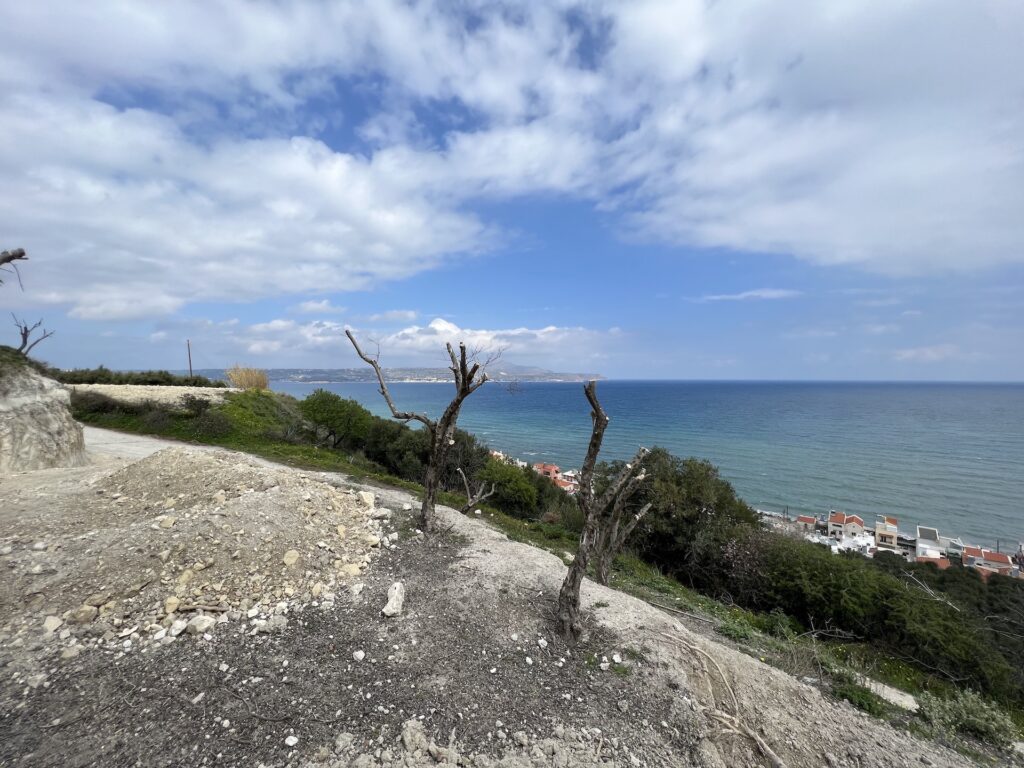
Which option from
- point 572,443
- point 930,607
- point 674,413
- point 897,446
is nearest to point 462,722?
point 930,607

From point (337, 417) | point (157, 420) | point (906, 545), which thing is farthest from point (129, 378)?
point (906, 545)

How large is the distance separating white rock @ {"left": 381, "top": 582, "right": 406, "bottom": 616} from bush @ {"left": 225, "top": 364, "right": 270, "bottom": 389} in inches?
1114

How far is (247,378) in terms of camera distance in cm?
3072

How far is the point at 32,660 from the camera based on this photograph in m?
4.89

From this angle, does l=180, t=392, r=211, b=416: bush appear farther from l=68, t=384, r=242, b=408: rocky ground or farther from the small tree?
the small tree

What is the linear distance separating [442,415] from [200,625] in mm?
4734

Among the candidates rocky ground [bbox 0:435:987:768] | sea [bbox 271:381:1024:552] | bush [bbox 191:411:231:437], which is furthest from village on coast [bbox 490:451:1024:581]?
rocky ground [bbox 0:435:987:768]

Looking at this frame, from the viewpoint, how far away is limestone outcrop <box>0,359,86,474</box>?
36.3 feet

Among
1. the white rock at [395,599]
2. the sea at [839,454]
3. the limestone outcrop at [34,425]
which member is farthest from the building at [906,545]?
the limestone outcrop at [34,425]

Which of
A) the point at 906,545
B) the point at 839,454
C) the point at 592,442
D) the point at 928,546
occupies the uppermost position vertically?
the point at 592,442

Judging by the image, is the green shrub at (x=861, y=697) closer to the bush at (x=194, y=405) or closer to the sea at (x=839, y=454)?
the sea at (x=839, y=454)

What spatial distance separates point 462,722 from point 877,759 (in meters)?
4.47

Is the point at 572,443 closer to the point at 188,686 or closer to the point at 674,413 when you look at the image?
the point at 674,413

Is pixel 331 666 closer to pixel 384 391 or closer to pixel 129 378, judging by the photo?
pixel 384 391
